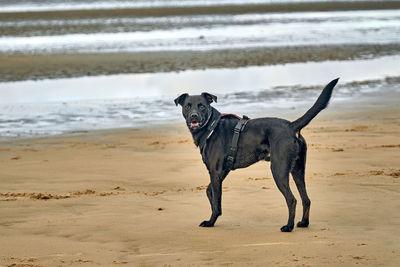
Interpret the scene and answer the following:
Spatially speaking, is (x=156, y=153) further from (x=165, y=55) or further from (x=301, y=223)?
(x=165, y=55)

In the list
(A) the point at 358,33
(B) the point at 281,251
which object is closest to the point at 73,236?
(B) the point at 281,251

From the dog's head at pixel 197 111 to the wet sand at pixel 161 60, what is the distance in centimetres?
1768

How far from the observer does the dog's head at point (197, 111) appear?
312 inches

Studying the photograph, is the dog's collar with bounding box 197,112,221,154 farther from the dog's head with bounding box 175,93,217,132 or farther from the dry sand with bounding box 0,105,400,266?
the dry sand with bounding box 0,105,400,266

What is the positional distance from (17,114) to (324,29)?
82.5 feet

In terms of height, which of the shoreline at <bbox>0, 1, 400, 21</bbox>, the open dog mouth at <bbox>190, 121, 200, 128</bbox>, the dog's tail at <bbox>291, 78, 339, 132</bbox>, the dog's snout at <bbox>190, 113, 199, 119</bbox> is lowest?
the open dog mouth at <bbox>190, 121, 200, 128</bbox>

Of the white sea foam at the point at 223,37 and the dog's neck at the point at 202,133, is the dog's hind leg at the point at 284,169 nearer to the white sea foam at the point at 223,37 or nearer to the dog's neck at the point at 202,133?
the dog's neck at the point at 202,133

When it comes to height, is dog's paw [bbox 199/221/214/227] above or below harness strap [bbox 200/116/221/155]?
below

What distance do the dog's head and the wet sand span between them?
696 inches

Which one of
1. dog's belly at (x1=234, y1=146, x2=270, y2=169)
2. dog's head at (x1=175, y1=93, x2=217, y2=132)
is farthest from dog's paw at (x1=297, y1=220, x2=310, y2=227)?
dog's head at (x1=175, y1=93, x2=217, y2=132)

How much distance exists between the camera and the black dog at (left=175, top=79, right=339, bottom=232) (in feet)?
24.8

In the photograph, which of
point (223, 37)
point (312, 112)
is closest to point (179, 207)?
point (312, 112)

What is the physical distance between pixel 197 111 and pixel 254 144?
2.16 feet

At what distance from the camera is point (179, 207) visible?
898 centimetres
